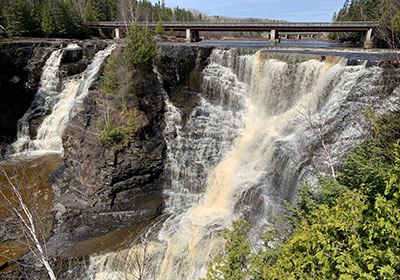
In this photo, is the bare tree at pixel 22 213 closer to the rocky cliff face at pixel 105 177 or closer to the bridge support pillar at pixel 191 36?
the rocky cliff face at pixel 105 177

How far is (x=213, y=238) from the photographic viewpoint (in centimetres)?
1532

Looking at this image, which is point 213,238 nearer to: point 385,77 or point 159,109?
point 159,109

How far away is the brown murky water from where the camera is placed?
1447 cm

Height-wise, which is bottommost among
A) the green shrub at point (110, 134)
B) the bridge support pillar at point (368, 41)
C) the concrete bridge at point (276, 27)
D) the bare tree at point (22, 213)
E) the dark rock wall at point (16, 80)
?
the bare tree at point (22, 213)

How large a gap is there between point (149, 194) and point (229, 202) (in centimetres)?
641

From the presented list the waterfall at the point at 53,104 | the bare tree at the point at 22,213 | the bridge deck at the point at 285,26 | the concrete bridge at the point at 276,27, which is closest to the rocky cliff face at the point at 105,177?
the bare tree at the point at 22,213

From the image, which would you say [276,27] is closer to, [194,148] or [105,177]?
[194,148]

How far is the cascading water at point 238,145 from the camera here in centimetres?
1501

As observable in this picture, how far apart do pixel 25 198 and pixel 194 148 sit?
12890mm

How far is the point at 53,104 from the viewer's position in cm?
2798

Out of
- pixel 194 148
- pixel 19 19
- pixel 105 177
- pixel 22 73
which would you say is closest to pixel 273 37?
pixel 194 148

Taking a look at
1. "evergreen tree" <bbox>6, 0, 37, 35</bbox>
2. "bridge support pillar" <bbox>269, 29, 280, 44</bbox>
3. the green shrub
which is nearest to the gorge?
the green shrub

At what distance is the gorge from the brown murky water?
82cm

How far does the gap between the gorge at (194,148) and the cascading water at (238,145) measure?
8cm
